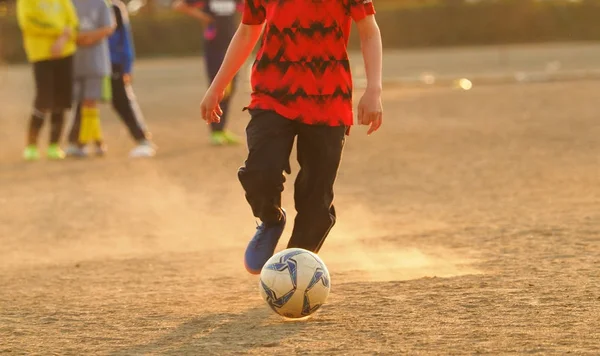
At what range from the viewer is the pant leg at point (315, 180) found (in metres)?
5.69

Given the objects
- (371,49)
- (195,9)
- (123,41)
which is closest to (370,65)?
(371,49)

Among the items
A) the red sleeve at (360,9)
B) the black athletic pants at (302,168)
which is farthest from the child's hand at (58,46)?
the red sleeve at (360,9)

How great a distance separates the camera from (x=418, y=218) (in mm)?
8500

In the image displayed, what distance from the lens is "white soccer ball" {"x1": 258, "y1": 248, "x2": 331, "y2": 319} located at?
17.1ft

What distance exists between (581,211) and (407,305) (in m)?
3.24

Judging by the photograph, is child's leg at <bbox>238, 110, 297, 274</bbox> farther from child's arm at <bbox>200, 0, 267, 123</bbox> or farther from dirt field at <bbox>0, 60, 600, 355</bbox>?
dirt field at <bbox>0, 60, 600, 355</bbox>

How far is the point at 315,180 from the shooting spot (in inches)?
228

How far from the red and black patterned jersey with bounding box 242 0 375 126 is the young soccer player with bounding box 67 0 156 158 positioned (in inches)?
300

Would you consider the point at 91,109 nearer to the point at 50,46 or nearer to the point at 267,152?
the point at 50,46

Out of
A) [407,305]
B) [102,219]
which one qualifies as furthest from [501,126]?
[407,305]

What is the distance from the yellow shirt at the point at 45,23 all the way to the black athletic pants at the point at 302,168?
23.6ft

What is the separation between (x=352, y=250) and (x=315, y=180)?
167 centimetres

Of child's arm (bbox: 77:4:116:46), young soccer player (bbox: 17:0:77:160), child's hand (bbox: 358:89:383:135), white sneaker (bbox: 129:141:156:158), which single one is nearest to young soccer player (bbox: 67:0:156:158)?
white sneaker (bbox: 129:141:156:158)

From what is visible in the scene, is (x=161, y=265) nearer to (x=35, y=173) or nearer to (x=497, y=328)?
(x=497, y=328)
